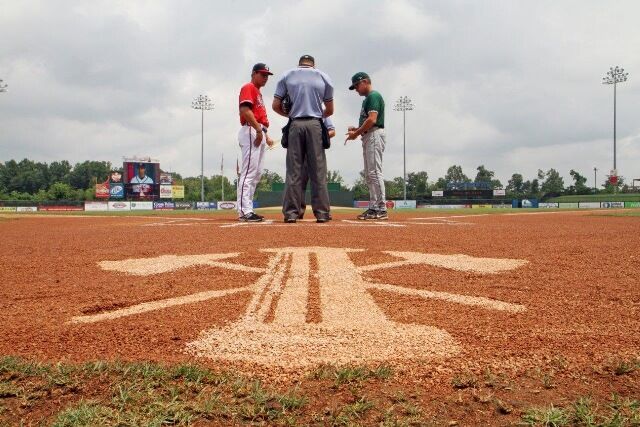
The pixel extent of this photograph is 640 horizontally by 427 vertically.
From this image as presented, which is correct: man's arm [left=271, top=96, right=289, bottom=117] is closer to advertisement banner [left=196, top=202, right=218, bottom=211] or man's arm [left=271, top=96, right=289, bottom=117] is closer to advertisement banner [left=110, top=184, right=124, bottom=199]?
advertisement banner [left=196, top=202, right=218, bottom=211]

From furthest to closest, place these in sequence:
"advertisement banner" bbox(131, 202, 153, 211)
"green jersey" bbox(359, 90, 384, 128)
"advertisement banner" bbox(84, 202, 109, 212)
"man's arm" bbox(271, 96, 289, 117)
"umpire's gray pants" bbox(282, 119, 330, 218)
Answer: "advertisement banner" bbox(131, 202, 153, 211), "advertisement banner" bbox(84, 202, 109, 212), "green jersey" bbox(359, 90, 384, 128), "man's arm" bbox(271, 96, 289, 117), "umpire's gray pants" bbox(282, 119, 330, 218)

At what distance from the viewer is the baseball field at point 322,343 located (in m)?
0.97

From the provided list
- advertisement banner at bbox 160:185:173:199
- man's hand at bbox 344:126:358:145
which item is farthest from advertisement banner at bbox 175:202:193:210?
man's hand at bbox 344:126:358:145

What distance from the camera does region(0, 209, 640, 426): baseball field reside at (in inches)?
38.3

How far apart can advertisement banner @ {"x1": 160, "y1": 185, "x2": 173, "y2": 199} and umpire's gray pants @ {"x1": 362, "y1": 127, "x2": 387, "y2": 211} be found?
47.9 metres

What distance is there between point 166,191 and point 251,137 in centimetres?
4855

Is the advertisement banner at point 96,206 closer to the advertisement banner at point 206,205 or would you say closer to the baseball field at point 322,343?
the advertisement banner at point 206,205

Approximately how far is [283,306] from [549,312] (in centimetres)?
97

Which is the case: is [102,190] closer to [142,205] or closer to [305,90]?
[142,205]

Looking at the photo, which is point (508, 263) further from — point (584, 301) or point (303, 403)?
point (303, 403)

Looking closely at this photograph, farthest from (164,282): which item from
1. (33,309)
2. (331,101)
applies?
(331,101)

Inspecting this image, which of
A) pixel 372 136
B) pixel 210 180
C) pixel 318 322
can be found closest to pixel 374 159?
pixel 372 136

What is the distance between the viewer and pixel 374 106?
21.1 feet

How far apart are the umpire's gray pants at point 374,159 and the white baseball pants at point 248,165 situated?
1.52 m
